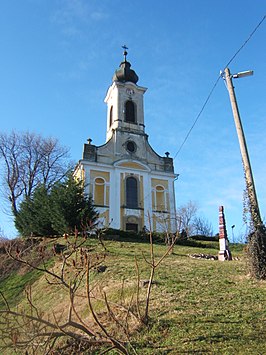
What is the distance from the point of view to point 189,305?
6.62m

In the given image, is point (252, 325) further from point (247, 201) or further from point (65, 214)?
point (65, 214)

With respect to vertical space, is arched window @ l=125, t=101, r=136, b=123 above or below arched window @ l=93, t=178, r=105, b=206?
above

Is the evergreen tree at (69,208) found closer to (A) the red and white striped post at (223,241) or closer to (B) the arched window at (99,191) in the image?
(A) the red and white striped post at (223,241)

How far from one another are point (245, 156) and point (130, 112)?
996 inches

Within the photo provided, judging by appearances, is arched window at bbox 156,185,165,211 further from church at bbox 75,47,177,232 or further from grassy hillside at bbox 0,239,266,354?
grassy hillside at bbox 0,239,266,354

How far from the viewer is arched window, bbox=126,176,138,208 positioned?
95.5ft

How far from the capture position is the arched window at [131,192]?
2911 cm

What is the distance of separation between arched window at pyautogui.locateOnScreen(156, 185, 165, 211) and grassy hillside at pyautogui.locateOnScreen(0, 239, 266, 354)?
1822 centimetres

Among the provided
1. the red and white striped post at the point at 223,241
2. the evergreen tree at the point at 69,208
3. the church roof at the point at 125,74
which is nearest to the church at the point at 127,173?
the church roof at the point at 125,74

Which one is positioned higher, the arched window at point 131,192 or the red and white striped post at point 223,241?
the arched window at point 131,192

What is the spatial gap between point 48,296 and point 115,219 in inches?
679

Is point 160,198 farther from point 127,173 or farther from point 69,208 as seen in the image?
point 69,208

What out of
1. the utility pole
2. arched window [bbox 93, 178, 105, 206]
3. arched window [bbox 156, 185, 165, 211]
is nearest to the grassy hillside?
the utility pole

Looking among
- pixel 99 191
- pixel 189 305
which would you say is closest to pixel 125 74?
pixel 99 191
